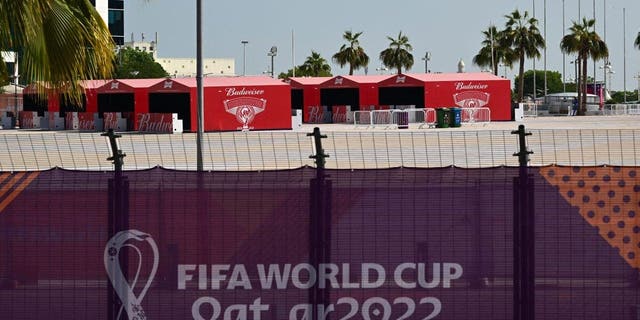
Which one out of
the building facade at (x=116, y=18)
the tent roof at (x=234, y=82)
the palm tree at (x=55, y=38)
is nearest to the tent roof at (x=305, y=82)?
the tent roof at (x=234, y=82)

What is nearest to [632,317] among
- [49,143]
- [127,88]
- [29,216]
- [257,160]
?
[29,216]

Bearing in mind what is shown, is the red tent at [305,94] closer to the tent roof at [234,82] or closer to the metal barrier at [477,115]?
the metal barrier at [477,115]

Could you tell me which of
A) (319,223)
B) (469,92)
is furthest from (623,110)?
(319,223)

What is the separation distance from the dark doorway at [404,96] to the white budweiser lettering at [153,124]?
1851 cm

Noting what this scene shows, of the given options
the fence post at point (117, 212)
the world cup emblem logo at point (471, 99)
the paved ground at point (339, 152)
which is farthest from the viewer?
the world cup emblem logo at point (471, 99)

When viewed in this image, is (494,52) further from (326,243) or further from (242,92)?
(326,243)

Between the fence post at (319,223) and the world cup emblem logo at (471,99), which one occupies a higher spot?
the world cup emblem logo at (471,99)

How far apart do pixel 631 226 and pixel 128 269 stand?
13.8 ft

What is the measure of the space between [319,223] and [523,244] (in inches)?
66.3

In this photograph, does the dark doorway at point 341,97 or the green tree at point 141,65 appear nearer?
the dark doorway at point 341,97

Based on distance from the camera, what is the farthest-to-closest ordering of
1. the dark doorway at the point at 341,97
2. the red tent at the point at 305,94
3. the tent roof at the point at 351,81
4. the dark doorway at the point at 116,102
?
the red tent at the point at 305,94
the dark doorway at the point at 341,97
the tent roof at the point at 351,81
the dark doorway at the point at 116,102

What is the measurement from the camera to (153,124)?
60625 mm

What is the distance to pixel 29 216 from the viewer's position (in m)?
10.4

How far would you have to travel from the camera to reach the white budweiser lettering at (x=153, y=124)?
5850cm
